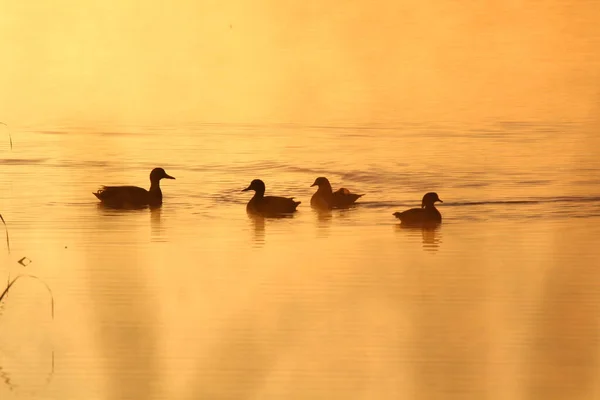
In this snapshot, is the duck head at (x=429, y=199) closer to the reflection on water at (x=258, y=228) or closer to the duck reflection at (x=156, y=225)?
the reflection on water at (x=258, y=228)

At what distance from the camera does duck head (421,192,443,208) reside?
2.49 metres

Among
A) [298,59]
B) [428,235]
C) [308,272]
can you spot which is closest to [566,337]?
[428,235]

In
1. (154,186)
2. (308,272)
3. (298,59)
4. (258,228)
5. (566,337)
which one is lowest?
→ (566,337)

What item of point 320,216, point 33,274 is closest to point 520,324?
point 320,216

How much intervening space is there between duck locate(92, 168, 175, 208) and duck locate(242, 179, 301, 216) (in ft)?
0.69

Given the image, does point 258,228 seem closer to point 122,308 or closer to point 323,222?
point 323,222

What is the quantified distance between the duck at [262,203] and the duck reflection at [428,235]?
30cm

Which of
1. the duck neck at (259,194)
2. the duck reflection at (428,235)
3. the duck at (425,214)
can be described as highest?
the duck neck at (259,194)

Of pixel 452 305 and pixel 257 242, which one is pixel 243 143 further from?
pixel 452 305

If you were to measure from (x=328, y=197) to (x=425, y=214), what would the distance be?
0.78 feet

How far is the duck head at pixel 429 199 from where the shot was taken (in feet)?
8.18

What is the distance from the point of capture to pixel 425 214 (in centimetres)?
246

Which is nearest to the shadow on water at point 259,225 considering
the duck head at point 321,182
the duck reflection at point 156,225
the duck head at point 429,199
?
the duck head at point 321,182

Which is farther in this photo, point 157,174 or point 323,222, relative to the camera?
point 323,222
